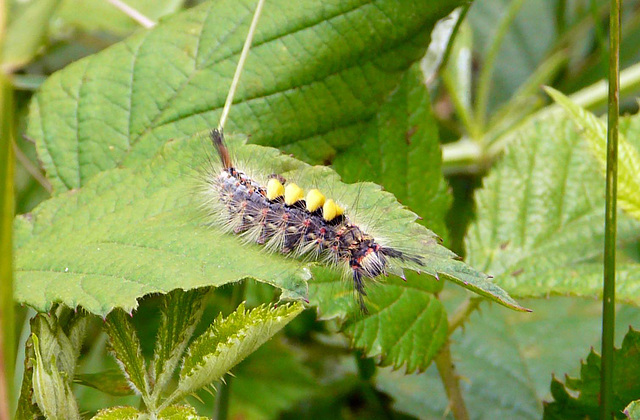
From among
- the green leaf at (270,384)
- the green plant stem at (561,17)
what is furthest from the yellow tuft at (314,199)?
the green plant stem at (561,17)

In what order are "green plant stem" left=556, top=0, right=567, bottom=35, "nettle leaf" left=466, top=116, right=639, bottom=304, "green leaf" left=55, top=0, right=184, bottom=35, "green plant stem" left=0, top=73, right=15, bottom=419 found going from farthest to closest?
"green plant stem" left=556, top=0, right=567, bottom=35 → "green leaf" left=55, top=0, right=184, bottom=35 → "nettle leaf" left=466, top=116, right=639, bottom=304 → "green plant stem" left=0, top=73, right=15, bottom=419

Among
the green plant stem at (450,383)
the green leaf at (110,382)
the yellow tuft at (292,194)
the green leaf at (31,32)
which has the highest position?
the green leaf at (31,32)

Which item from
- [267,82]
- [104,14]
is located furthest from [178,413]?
[104,14]

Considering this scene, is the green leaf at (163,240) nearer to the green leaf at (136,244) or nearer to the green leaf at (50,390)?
the green leaf at (136,244)

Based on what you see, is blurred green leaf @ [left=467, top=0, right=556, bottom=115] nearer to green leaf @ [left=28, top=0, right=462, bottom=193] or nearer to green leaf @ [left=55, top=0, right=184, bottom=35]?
green leaf @ [left=55, top=0, right=184, bottom=35]

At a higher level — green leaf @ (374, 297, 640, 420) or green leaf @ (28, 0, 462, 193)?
green leaf @ (28, 0, 462, 193)

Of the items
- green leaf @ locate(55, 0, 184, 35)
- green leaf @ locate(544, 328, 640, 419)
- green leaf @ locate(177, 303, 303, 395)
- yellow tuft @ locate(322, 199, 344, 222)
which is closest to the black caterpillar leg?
yellow tuft @ locate(322, 199, 344, 222)

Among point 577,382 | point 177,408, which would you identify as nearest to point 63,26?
point 177,408
